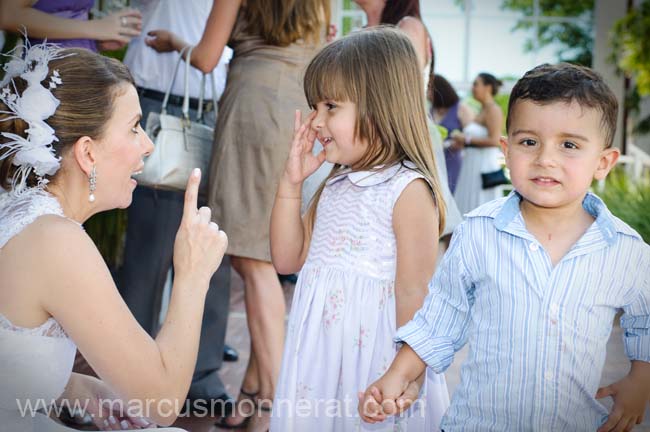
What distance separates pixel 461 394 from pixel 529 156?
0.56 meters

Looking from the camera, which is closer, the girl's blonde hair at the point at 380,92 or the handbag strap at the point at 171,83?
the girl's blonde hair at the point at 380,92

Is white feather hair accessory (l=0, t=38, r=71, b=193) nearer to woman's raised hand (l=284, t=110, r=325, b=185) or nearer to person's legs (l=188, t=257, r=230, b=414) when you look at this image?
woman's raised hand (l=284, t=110, r=325, b=185)

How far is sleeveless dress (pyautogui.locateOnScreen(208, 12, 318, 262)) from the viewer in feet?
11.1

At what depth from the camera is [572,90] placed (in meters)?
1.86

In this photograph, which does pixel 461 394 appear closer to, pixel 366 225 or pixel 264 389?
pixel 366 225

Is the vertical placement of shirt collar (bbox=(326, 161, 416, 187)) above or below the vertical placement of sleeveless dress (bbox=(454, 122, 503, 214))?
above

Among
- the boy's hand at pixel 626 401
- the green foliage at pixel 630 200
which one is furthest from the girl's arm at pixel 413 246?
the green foliage at pixel 630 200

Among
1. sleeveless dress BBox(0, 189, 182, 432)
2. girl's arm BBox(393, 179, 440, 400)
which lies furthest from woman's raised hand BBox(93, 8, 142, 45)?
girl's arm BBox(393, 179, 440, 400)

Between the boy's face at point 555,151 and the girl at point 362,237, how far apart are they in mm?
523

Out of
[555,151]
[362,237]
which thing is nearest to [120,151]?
[362,237]

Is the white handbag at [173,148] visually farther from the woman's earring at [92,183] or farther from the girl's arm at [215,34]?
the woman's earring at [92,183]

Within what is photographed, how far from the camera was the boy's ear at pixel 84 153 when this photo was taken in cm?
211

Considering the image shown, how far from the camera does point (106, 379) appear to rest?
198 centimetres

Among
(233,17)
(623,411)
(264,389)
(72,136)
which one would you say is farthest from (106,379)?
(233,17)
